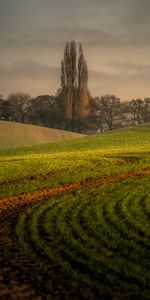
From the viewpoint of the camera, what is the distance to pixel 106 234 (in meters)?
15.8

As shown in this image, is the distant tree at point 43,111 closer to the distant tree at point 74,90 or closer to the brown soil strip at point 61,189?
the distant tree at point 74,90

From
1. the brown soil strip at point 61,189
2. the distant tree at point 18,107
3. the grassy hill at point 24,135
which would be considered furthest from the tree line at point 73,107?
the brown soil strip at point 61,189

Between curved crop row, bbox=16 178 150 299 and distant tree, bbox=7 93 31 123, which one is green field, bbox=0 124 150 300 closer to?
curved crop row, bbox=16 178 150 299

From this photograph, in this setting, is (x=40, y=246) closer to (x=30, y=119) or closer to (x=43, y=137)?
(x=43, y=137)

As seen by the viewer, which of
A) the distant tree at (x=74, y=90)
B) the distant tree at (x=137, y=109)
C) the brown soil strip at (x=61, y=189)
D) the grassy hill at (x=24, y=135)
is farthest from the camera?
the distant tree at (x=137, y=109)

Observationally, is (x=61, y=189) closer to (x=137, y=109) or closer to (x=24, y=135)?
(x=24, y=135)

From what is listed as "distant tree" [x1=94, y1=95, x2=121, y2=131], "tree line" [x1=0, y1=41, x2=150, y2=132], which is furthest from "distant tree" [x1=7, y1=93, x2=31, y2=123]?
"distant tree" [x1=94, y1=95, x2=121, y2=131]

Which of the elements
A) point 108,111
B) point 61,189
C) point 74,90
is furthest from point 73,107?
point 61,189

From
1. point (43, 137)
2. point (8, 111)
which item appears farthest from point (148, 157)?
point (8, 111)

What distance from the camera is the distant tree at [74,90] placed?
398ft

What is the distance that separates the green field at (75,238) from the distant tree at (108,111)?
120512 mm

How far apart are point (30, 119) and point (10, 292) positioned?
132815 mm

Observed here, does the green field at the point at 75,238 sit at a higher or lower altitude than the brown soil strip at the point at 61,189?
lower

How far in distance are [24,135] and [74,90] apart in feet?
97.9
